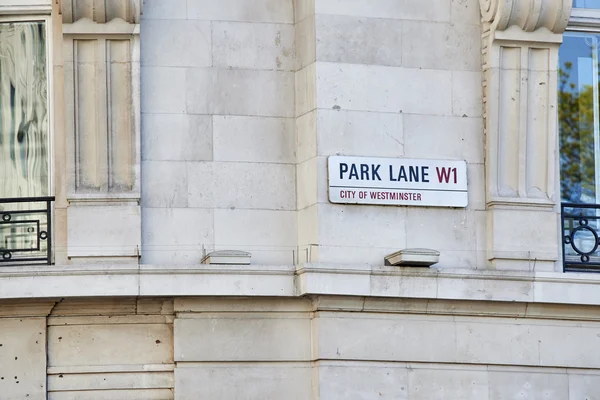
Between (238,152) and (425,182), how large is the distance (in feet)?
6.25

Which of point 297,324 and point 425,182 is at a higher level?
point 425,182

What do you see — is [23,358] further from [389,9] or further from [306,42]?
[389,9]

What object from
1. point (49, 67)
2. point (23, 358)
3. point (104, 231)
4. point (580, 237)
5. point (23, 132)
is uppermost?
point (49, 67)

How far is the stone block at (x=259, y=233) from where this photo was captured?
Answer: 1784cm

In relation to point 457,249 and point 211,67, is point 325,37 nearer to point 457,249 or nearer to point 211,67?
point 211,67

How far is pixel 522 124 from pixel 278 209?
2.65 metres

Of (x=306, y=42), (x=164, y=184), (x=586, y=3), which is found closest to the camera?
(x=164, y=184)

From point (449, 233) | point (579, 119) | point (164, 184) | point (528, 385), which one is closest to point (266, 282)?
point (164, 184)

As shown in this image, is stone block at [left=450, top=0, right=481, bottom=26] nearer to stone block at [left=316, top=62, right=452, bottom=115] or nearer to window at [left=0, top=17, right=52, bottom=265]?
stone block at [left=316, top=62, right=452, bottom=115]

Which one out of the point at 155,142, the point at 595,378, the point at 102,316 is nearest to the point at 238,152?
the point at 155,142

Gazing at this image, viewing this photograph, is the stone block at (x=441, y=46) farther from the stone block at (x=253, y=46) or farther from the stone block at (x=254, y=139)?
the stone block at (x=254, y=139)

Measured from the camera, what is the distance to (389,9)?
18203 millimetres

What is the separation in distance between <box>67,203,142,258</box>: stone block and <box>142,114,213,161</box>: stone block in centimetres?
67

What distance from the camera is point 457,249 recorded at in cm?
1803
